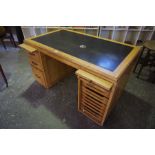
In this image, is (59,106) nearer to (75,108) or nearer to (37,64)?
(75,108)

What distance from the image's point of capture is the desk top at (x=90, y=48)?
1132 mm

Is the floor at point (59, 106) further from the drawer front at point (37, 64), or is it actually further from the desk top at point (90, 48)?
the desk top at point (90, 48)

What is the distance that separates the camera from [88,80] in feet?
3.43

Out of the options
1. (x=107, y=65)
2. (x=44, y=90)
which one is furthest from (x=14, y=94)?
(x=107, y=65)

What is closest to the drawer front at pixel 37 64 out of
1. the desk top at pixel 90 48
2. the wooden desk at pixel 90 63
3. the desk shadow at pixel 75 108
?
the wooden desk at pixel 90 63

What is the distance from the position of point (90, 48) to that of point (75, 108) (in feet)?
2.59

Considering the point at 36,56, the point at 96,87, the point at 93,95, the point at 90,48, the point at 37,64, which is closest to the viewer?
the point at 96,87

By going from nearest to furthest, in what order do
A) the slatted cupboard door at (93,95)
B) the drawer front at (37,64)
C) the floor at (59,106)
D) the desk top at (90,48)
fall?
1. the slatted cupboard door at (93,95)
2. the desk top at (90,48)
3. the floor at (59,106)
4. the drawer front at (37,64)

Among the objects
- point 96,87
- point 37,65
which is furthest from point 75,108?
point 37,65

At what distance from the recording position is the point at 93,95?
1145mm

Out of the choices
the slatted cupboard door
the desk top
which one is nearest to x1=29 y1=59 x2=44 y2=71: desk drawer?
the desk top

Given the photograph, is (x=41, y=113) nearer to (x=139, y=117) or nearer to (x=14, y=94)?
(x=14, y=94)

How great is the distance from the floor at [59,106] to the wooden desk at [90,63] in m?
0.17

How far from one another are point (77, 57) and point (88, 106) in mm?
554
